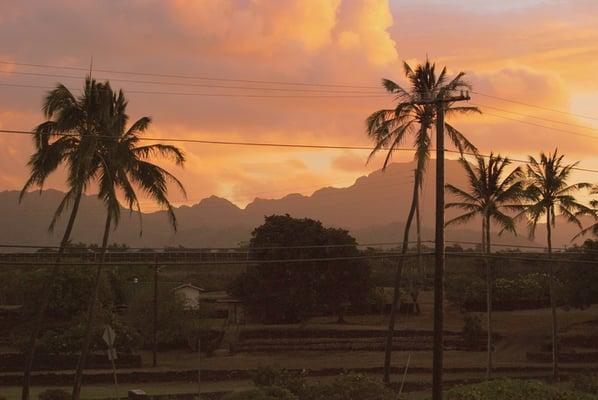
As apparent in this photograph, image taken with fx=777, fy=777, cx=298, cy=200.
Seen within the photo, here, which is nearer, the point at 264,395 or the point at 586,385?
the point at 264,395

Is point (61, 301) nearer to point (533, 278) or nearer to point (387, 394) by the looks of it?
point (387, 394)

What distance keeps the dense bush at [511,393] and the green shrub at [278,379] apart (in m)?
7.00

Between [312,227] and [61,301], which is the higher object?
[312,227]

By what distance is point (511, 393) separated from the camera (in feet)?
95.7

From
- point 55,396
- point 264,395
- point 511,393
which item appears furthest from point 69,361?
point 511,393

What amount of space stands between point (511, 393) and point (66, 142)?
20996mm

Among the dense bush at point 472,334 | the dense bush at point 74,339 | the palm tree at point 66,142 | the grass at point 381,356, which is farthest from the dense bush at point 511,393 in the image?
the dense bush at point 472,334

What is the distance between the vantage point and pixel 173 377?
49.2 metres

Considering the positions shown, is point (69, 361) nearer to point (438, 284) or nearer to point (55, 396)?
point (55, 396)

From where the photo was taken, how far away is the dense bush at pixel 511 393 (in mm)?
28906

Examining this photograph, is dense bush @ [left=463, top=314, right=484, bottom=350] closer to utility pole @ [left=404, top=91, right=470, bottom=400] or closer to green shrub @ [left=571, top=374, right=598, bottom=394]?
green shrub @ [left=571, top=374, right=598, bottom=394]

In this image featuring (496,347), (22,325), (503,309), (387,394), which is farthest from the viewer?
(503,309)

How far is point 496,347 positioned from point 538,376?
50.2 feet

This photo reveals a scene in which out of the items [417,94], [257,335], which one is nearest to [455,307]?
[257,335]
